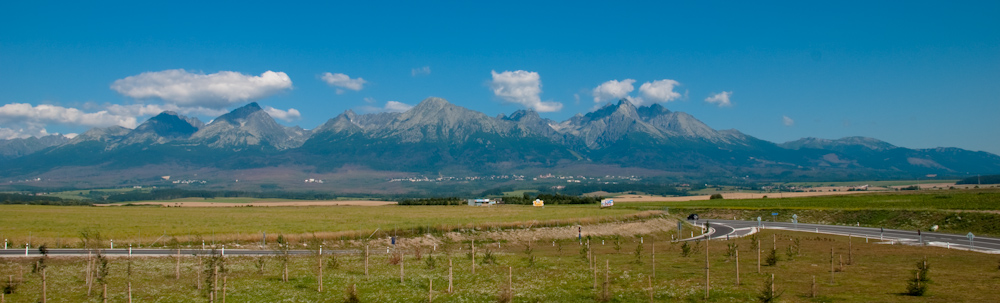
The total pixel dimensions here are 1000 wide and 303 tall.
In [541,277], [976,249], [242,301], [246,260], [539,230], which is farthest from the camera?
[539,230]

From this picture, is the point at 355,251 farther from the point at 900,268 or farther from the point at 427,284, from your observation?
the point at 900,268

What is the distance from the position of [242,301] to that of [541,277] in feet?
52.8

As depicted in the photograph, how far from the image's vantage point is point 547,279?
33656mm

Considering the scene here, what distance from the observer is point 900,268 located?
115 feet

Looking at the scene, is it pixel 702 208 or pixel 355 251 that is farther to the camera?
pixel 702 208

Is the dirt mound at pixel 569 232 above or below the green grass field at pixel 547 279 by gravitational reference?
below

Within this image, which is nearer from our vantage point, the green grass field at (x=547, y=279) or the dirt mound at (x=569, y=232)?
the green grass field at (x=547, y=279)

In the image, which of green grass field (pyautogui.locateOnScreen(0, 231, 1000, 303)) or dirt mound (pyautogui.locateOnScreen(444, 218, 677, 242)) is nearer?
green grass field (pyautogui.locateOnScreen(0, 231, 1000, 303))

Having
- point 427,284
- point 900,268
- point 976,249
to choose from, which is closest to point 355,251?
point 427,284

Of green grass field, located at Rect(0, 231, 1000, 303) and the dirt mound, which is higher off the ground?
green grass field, located at Rect(0, 231, 1000, 303)

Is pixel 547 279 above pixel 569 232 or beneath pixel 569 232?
above

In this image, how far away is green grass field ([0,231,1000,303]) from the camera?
2775cm

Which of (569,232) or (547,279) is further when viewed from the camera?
(569,232)

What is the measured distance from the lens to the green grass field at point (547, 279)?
91.0 ft
